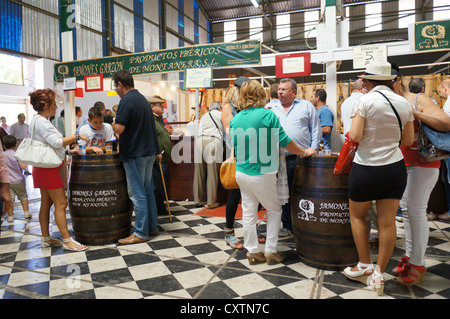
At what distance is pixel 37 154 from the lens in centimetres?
308

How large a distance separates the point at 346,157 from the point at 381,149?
0.28m

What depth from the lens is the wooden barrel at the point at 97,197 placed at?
10.9 feet

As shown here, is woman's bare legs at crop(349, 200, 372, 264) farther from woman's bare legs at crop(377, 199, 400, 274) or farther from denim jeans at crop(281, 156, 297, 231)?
denim jeans at crop(281, 156, 297, 231)

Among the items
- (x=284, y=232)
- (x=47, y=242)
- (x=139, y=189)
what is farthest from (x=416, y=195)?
(x=47, y=242)

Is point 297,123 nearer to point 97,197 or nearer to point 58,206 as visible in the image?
point 97,197

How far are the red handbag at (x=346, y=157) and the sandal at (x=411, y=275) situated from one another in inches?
31.9

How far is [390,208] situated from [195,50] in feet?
12.7

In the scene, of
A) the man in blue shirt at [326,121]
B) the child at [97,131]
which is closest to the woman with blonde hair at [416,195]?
the man in blue shirt at [326,121]

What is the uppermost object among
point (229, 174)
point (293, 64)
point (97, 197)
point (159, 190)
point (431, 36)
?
point (431, 36)

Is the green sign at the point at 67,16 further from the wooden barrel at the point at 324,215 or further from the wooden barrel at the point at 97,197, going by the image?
the wooden barrel at the point at 324,215

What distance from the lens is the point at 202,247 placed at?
131 inches

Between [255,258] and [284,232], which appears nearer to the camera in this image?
[255,258]
